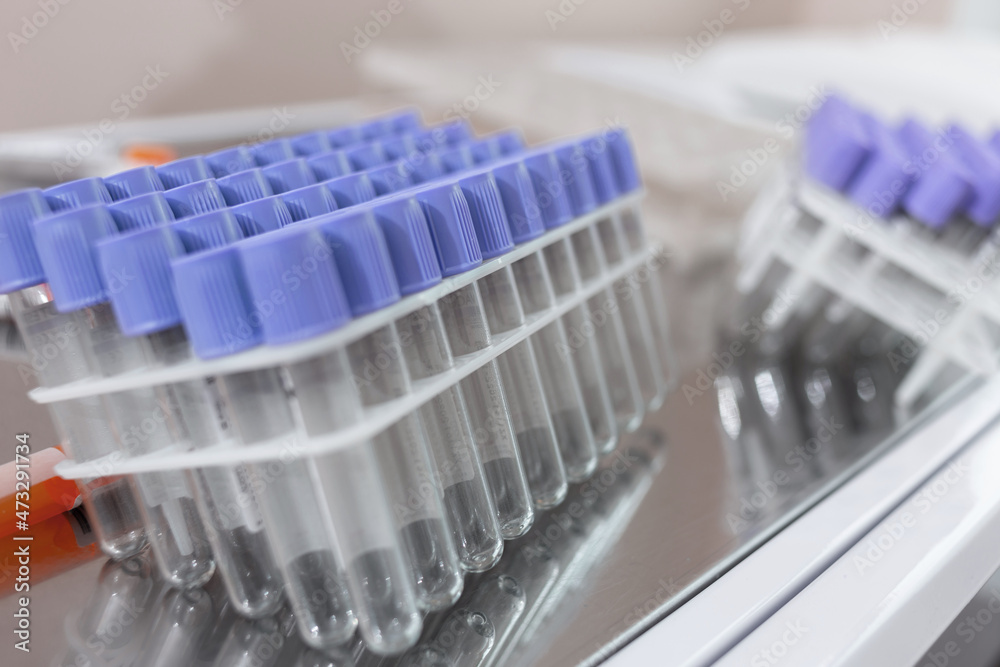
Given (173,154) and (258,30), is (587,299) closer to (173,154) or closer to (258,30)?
(173,154)

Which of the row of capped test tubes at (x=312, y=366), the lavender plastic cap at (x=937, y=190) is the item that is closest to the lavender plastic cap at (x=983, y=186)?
the lavender plastic cap at (x=937, y=190)

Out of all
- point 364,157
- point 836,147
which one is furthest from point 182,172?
point 836,147

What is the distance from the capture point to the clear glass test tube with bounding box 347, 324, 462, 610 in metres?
0.38

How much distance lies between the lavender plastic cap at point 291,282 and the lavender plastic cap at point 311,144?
0.35 m

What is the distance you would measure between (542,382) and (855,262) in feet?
1.49

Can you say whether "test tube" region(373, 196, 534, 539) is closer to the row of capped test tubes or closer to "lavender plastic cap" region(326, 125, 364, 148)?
the row of capped test tubes

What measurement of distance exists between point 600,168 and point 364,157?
0.20 meters

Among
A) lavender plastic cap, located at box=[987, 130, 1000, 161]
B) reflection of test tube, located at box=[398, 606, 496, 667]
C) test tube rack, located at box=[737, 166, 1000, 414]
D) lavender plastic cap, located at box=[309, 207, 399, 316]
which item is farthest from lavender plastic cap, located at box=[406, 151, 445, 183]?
lavender plastic cap, located at box=[987, 130, 1000, 161]

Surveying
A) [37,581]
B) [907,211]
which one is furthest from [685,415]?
[37,581]

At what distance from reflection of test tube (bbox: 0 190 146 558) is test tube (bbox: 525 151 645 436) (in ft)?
0.98

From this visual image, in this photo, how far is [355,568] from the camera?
1.30 feet

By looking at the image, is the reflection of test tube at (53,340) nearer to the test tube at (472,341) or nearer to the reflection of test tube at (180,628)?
the reflection of test tube at (180,628)

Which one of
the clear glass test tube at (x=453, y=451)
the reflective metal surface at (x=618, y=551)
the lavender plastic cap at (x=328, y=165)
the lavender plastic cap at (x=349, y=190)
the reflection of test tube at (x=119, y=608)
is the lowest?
the reflective metal surface at (x=618, y=551)

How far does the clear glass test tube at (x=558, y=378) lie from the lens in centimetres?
53
